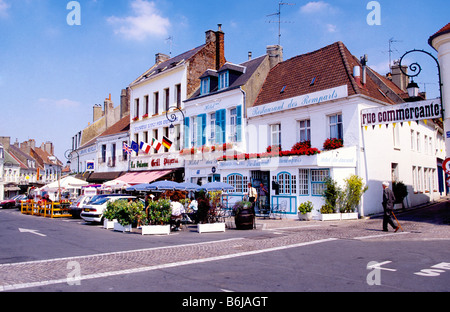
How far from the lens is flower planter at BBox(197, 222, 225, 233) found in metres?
14.5

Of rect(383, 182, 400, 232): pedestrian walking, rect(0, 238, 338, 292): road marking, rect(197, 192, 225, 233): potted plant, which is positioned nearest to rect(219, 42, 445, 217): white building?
rect(383, 182, 400, 232): pedestrian walking

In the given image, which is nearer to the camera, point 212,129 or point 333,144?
A: point 333,144

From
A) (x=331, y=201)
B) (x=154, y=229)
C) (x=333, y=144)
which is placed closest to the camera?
(x=154, y=229)

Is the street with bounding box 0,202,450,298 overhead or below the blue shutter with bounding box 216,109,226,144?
below

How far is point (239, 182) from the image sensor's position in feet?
73.2

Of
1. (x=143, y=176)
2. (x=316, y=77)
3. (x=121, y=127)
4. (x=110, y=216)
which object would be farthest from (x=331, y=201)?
(x=121, y=127)

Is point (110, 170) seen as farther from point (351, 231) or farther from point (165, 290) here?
point (165, 290)

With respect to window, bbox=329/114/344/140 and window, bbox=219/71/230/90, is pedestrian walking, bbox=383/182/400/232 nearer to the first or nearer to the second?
window, bbox=329/114/344/140

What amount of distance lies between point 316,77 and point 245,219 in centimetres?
1042

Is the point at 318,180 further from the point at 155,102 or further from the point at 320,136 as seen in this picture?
the point at 155,102

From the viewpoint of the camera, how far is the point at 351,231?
44.6ft

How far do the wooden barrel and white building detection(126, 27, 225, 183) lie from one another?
44.0ft

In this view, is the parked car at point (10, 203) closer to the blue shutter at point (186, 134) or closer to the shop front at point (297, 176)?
the blue shutter at point (186, 134)

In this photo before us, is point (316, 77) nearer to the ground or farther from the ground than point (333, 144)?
farther from the ground
